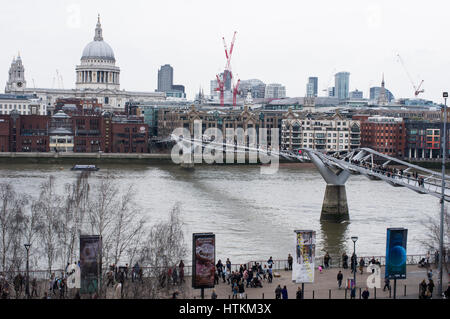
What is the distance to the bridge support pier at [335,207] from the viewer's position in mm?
25688

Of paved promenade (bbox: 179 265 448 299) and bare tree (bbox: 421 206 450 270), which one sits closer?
paved promenade (bbox: 179 265 448 299)

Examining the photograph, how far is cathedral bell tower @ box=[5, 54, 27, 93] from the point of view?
110 metres

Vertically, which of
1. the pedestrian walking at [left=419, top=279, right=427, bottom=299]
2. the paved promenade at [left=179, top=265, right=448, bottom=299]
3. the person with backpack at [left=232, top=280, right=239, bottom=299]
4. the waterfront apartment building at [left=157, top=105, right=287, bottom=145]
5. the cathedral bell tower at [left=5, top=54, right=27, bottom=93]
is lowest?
the paved promenade at [left=179, top=265, right=448, bottom=299]

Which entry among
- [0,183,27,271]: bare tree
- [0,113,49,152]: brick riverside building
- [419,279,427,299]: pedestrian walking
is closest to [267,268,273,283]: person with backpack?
[419,279,427,299]: pedestrian walking

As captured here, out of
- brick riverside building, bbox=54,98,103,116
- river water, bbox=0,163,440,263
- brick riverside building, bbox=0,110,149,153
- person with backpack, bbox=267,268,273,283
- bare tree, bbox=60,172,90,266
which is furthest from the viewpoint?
brick riverside building, bbox=54,98,103,116

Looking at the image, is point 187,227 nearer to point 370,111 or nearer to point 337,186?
point 337,186

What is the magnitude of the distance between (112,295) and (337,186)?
15219 mm

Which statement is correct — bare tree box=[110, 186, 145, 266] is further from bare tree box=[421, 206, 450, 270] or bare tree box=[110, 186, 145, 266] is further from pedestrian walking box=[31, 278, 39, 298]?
bare tree box=[421, 206, 450, 270]

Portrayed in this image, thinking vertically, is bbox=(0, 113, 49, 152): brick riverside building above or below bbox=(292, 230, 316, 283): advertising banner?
above

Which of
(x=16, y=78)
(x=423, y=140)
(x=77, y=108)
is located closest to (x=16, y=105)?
(x=77, y=108)

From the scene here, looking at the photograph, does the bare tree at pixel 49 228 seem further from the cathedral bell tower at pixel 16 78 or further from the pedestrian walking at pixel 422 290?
the cathedral bell tower at pixel 16 78

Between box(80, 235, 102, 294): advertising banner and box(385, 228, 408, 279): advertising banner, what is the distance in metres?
4.95
